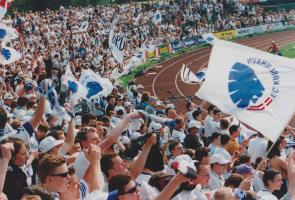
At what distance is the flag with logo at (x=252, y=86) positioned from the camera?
688 centimetres

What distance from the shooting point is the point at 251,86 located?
728 centimetres

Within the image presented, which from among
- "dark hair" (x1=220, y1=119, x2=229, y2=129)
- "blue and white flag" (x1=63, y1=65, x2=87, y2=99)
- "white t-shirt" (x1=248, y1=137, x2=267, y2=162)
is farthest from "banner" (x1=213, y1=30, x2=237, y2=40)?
"white t-shirt" (x1=248, y1=137, x2=267, y2=162)

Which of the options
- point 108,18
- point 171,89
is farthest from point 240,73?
point 108,18

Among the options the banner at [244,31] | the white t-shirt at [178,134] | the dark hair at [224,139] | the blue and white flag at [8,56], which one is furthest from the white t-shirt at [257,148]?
the banner at [244,31]

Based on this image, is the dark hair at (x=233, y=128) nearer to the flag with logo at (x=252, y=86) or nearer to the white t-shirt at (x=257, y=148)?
the white t-shirt at (x=257, y=148)

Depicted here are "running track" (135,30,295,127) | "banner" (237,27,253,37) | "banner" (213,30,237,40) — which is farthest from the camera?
"banner" (237,27,253,37)

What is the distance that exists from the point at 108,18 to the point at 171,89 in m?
11.1

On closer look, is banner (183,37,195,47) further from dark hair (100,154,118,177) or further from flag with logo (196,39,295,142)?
dark hair (100,154,118,177)

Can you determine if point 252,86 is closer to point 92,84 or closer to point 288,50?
point 92,84

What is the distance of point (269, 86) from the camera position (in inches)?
283

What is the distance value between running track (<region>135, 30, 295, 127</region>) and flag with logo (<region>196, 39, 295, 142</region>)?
13.5m

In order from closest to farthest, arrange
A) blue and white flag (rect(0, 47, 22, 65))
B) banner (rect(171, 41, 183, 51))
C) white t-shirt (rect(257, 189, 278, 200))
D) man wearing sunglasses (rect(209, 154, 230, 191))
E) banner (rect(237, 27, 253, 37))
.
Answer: white t-shirt (rect(257, 189, 278, 200)) → man wearing sunglasses (rect(209, 154, 230, 191)) → blue and white flag (rect(0, 47, 22, 65)) → banner (rect(171, 41, 183, 51)) → banner (rect(237, 27, 253, 37))

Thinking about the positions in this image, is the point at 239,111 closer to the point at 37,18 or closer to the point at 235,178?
the point at 235,178

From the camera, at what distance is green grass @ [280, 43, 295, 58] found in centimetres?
3627
